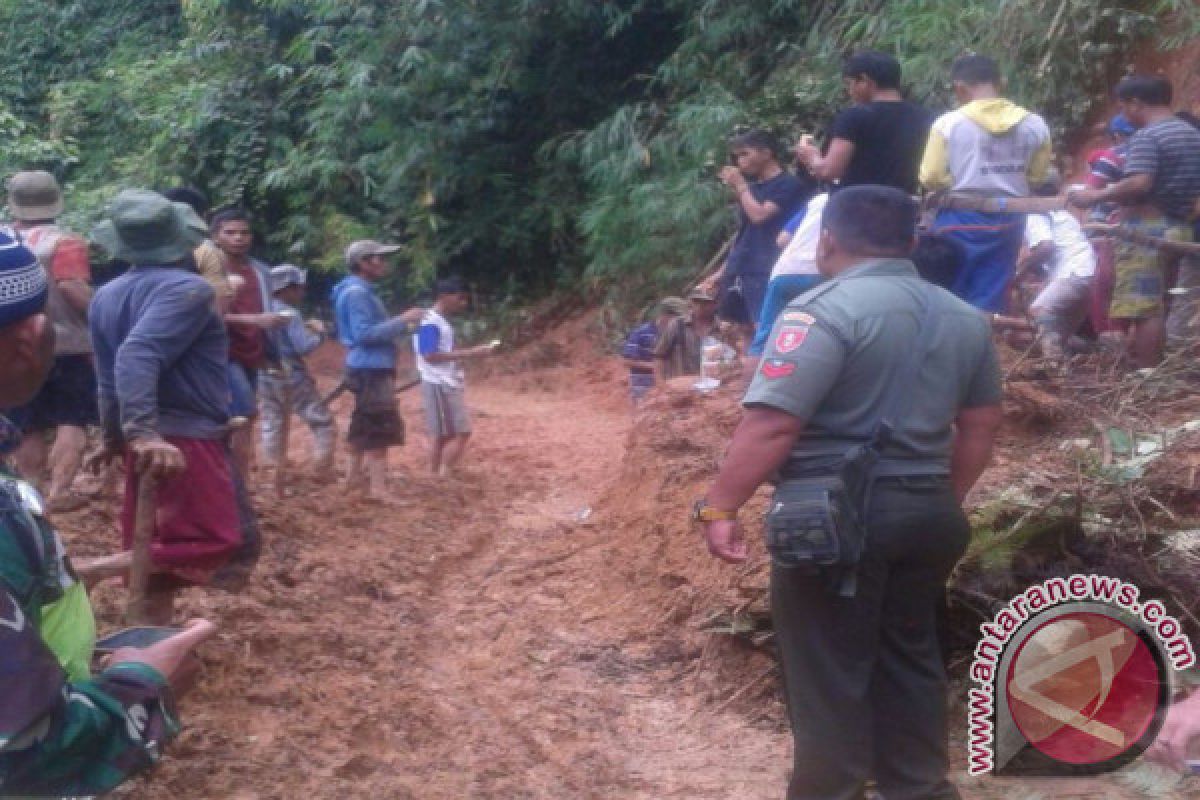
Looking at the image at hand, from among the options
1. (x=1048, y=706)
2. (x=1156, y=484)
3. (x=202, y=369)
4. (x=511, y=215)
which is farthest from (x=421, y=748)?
(x=511, y=215)

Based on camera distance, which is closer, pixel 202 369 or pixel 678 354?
pixel 202 369

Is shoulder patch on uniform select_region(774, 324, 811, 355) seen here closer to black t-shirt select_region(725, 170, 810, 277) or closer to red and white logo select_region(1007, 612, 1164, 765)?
red and white logo select_region(1007, 612, 1164, 765)

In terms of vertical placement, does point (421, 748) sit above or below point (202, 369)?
below

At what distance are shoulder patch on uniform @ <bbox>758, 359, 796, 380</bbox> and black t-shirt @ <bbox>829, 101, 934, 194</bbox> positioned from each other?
2494mm

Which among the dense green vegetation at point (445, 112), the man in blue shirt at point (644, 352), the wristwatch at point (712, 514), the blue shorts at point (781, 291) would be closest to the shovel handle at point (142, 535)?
the wristwatch at point (712, 514)

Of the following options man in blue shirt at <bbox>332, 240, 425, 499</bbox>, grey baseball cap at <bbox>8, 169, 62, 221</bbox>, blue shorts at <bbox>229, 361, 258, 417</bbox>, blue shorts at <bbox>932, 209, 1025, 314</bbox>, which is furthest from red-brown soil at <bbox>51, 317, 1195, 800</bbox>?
grey baseball cap at <bbox>8, 169, 62, 221</bbox>

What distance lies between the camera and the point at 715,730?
16.2 ft

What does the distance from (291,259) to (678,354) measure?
9.28 meters

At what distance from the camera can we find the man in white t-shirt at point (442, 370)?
9.48 metres

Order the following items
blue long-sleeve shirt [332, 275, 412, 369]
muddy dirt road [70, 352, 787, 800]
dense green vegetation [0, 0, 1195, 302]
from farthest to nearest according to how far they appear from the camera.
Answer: dense green vegetation [0, 0, 1195, 302] → blue long-sleeve shirt [332, 275, 412, 369] → muddy dirt road [70, 352, 787, 800]

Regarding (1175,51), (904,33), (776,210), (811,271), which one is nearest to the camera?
(811,271)

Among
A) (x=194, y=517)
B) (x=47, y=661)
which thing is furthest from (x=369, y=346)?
(x=47, y=661)

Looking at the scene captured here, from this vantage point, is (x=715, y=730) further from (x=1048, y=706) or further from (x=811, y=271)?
(x=811, y=271)
